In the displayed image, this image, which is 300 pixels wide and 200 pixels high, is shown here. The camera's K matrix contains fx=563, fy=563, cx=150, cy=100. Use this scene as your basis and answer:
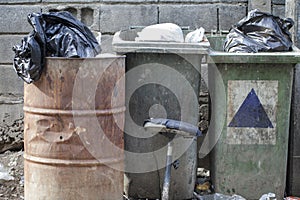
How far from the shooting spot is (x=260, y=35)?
4969mm

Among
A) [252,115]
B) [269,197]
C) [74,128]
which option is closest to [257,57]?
[252,115]

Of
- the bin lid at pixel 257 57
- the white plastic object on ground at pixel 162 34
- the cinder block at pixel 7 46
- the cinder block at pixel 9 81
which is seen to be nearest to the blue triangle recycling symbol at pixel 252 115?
the bin lid at pixel 257 57

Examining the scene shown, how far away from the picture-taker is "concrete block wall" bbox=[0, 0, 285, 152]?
5688 millimetres

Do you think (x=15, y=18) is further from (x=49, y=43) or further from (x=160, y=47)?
(x=160, y=47)

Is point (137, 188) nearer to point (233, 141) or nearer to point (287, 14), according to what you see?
point (233, 141)

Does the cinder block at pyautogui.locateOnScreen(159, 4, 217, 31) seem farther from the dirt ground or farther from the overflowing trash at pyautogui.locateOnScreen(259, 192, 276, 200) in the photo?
the dirt ground

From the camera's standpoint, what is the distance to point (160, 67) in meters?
4.58

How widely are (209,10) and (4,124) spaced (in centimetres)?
244

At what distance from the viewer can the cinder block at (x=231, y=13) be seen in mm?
5676

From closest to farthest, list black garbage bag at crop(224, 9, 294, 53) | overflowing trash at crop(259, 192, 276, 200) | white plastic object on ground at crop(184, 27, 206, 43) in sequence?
overflowing trash at crop(259, 192, 276, 200), white plastic object on ground at crop(184, 27, 206, 43), black garbage bag at crop(224, 9, 294, 53)

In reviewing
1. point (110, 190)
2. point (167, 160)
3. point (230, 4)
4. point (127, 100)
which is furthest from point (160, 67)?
point (230, 4)

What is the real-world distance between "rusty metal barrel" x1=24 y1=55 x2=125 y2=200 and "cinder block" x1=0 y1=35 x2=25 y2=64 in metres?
1.75

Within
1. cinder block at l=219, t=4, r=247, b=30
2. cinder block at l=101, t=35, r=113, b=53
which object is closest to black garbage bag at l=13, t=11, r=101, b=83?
→ cinder block at l=101, t=35, r=113, b=53

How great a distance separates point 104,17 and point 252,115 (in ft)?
6.61
